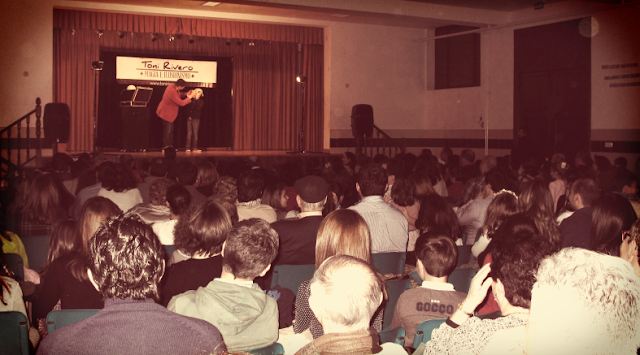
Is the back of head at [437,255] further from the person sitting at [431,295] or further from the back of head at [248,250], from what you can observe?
the back of head at [248,250]

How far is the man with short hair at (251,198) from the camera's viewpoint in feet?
12.7

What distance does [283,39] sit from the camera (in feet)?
39.9

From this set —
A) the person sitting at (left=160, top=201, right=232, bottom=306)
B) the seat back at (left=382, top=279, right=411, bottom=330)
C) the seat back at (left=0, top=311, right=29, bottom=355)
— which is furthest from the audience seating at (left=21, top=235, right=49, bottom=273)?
the seat back at (left=382, top=279, right=411, bottom=330)

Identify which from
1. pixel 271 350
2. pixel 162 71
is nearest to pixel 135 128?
pixel 162 71

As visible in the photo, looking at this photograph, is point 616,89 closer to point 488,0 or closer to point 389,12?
point 488,0

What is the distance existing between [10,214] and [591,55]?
964 centimetres

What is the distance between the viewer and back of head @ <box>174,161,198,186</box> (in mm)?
4750

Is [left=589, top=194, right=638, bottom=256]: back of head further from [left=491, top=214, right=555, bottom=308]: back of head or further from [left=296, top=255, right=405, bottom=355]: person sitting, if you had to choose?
[left=296, top=255, right=405, bottom=355]: person sitting

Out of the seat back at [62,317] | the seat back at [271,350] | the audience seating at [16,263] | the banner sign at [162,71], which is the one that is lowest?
the seat back at [271,350]

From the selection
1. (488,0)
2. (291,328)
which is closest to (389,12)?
(488,0)

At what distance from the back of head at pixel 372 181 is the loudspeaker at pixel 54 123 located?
723 centimetres

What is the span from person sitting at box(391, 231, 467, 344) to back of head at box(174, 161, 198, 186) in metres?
2.91

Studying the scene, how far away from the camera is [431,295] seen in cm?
221

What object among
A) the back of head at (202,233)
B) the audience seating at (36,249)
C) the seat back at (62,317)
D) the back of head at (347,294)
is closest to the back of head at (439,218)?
the back of head at (202,233)
